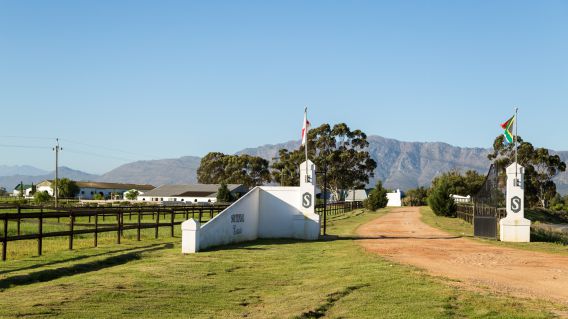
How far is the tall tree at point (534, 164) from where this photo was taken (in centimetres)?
8988

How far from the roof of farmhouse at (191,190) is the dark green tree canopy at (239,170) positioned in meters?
6.39

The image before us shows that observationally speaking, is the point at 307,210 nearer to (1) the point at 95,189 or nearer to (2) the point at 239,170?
(2) the point at 239,170

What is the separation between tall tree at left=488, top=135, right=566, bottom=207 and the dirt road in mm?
68657

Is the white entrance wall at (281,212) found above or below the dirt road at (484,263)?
above

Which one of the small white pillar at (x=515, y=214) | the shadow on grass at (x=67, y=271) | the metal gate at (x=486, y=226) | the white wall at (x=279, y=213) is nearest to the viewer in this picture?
the shadow on grass at (x=67, y=271)

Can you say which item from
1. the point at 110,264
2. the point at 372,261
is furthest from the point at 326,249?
the point at 110,264

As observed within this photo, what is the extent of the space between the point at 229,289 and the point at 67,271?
428 centimetres

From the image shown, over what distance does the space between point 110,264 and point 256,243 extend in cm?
821

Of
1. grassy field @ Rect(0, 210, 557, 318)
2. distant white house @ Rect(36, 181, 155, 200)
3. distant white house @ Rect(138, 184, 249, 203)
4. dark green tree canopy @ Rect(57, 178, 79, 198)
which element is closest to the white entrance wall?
grassy field @ Rect(0, 210, 557, 318)

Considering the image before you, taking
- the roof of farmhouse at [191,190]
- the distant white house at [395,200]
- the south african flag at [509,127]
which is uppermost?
the south african flag at [509,127]

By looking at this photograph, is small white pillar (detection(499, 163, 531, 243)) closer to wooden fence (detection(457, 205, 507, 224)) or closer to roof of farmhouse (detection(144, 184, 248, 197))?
wooden fence (detection(457, 205, 507, 224))

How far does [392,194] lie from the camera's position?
4845 inches

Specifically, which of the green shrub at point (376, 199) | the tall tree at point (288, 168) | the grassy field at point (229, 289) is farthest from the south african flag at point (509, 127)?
the tall tree at point (288, 168)

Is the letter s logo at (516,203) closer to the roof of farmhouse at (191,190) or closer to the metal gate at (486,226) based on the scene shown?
the metal gate at (486,226)
